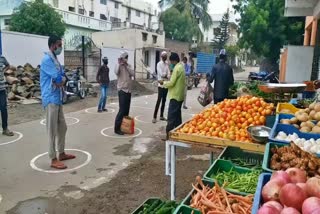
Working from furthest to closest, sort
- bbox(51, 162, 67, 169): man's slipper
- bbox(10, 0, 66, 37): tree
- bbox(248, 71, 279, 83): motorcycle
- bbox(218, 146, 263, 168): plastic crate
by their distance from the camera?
1. bbox(10, 0, 66, 37): tree
2. bbox(248, 71, 279, 83): motorcycle
3. bbox(51, 162, 67, 169): man's slipper
4. bbox(218, 146, 263, 168): plastic crate

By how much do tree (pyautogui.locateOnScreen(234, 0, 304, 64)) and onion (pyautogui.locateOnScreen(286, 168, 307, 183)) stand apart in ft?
54.1

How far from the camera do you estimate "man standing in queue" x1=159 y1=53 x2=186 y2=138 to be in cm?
590

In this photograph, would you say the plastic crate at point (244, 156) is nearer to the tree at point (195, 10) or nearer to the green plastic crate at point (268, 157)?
the green plastic crate at point (268, 157)

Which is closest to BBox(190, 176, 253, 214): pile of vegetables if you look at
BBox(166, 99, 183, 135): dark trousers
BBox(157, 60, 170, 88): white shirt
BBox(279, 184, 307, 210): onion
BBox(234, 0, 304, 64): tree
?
BBox(279, 184, 307, 210): onion

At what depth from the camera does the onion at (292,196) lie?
151cm

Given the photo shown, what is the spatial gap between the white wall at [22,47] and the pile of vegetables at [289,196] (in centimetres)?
1301

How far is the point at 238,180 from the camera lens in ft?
8.15

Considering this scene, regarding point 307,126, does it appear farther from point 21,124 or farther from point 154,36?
point 154,36

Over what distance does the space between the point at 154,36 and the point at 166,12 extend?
27.9 ft

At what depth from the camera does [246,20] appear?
60.9 ft

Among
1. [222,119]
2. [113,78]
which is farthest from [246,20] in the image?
[222,119]

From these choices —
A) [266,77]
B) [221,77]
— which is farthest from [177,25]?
[221,77]

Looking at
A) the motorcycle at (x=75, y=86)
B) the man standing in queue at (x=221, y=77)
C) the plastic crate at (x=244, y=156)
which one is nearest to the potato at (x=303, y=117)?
the plastic crate at (x=244, y=156)

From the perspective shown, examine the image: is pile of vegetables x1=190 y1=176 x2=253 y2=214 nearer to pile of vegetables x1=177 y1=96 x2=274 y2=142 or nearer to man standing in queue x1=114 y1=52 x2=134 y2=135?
pile of vegetables x1=177 y1=96 x2=274 y2=142
